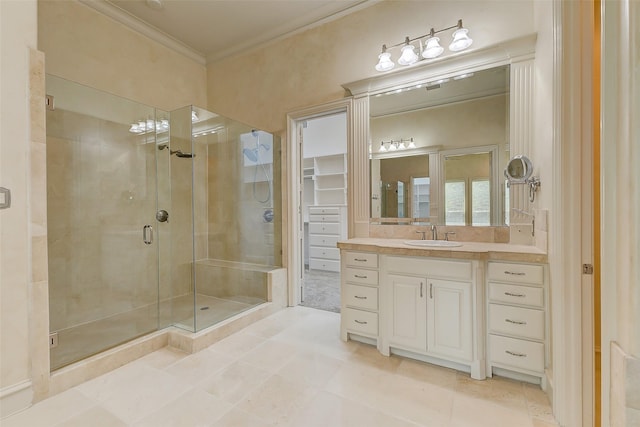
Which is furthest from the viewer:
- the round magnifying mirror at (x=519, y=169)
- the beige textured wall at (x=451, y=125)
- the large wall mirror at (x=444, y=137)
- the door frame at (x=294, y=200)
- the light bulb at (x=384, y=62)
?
the door frame at (x=294, y=200)

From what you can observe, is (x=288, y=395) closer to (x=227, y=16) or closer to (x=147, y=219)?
(x=147, y=219)

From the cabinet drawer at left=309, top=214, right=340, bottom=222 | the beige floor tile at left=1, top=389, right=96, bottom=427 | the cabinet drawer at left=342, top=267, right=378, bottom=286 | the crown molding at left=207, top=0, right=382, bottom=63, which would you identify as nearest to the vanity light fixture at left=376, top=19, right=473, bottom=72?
the crown molding at left=207, top=0, right=382, bottom=63

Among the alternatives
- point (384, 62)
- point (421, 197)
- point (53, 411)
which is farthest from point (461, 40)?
point (53, 411)

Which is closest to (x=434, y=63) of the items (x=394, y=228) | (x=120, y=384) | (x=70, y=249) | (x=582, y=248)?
(x=394, y=228)

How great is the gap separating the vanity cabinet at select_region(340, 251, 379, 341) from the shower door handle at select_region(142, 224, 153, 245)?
194cm

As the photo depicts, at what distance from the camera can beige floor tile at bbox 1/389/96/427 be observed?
4.96 feet

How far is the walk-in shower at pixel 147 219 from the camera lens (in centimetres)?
244

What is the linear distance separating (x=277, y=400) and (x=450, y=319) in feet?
4.10

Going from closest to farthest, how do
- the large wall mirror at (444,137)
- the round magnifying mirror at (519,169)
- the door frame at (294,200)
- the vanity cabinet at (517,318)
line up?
the vanity cabinet at (517,318) → the round magnifying mirror at (519,169) → the large wall mirror at (444,137) → the door frame at (294,200)

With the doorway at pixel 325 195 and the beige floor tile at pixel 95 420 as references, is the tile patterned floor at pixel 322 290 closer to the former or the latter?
the doorway at pixel 325 195

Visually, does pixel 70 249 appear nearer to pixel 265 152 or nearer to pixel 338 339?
pixel 265 152

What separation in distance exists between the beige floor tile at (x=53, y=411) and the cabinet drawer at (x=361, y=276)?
1814 mm

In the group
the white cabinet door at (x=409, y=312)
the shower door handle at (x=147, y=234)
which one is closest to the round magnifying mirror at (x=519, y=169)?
the white cabinet door at (x=409, y=312)

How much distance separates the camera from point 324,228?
16.5 ft
